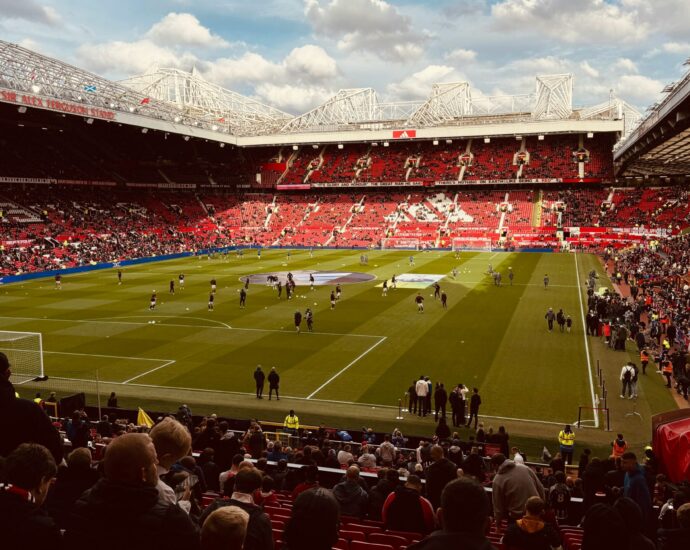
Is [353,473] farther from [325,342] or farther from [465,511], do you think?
[325,342]

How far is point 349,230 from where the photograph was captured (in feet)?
295


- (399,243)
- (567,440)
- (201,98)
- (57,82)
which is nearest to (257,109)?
(201,98)

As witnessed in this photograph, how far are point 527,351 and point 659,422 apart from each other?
554 inches

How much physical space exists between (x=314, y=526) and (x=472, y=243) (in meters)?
79.1

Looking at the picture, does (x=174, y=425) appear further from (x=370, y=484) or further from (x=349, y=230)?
(x=349, y=230)

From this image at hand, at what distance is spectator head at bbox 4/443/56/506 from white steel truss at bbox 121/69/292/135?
314 feet

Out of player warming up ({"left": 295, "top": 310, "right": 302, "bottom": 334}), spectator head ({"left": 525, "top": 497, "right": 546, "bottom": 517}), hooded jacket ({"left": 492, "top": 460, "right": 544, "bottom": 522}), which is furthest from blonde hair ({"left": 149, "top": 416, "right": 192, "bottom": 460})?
player warming up ({"left": 295, "top": 310, "right": 302, "bottom": 334})

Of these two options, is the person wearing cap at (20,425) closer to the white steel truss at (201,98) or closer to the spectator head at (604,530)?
the spectator head at (604,530)

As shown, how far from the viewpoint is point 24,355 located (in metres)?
26.5

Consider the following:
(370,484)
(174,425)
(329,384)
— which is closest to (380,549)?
(174,425)

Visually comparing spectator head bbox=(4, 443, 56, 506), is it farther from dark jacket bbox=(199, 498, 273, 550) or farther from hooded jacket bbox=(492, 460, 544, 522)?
hooded jacket bbox=(492, 460, 544, 522)

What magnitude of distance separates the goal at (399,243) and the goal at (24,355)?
2335 inches

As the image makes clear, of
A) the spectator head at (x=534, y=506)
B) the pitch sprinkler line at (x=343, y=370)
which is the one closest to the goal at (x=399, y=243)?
the pitch sprinkler line at (x=343, y=370)

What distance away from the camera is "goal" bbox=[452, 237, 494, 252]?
262 ft
